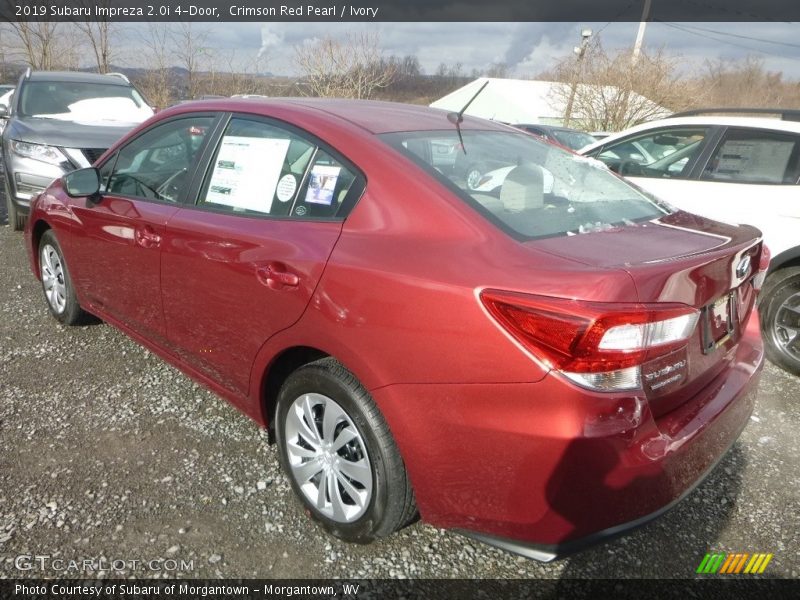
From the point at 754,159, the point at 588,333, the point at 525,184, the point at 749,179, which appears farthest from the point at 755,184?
the point at 588,333

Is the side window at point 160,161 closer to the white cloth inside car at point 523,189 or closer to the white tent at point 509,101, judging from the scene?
the white cloth inside car at point 523,189

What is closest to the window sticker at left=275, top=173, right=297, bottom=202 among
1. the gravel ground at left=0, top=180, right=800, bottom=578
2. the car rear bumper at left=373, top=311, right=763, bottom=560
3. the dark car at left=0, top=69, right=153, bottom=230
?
the car rear bumper at left=373, top=311, right=763, bottom=560

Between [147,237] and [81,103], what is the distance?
558 centimetres

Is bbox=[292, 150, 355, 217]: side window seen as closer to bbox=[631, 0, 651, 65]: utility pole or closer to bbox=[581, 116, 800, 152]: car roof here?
bbox=[581, 116, 800, 152]: car roof

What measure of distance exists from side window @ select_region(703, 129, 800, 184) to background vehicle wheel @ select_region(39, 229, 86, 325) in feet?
15.3

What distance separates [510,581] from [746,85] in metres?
48.1

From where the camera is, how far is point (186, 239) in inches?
102

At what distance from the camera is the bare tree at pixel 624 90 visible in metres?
22.2

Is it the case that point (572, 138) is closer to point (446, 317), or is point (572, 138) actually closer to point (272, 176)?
point (272, 176)

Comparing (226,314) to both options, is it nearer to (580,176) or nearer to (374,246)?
(374,246)

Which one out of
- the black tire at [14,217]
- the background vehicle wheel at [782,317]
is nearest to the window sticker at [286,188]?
the background vehicle wheel at [782,317]

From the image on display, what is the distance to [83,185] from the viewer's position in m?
3.21

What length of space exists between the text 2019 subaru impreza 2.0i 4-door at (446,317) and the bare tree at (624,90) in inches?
875

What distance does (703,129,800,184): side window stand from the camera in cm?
408
